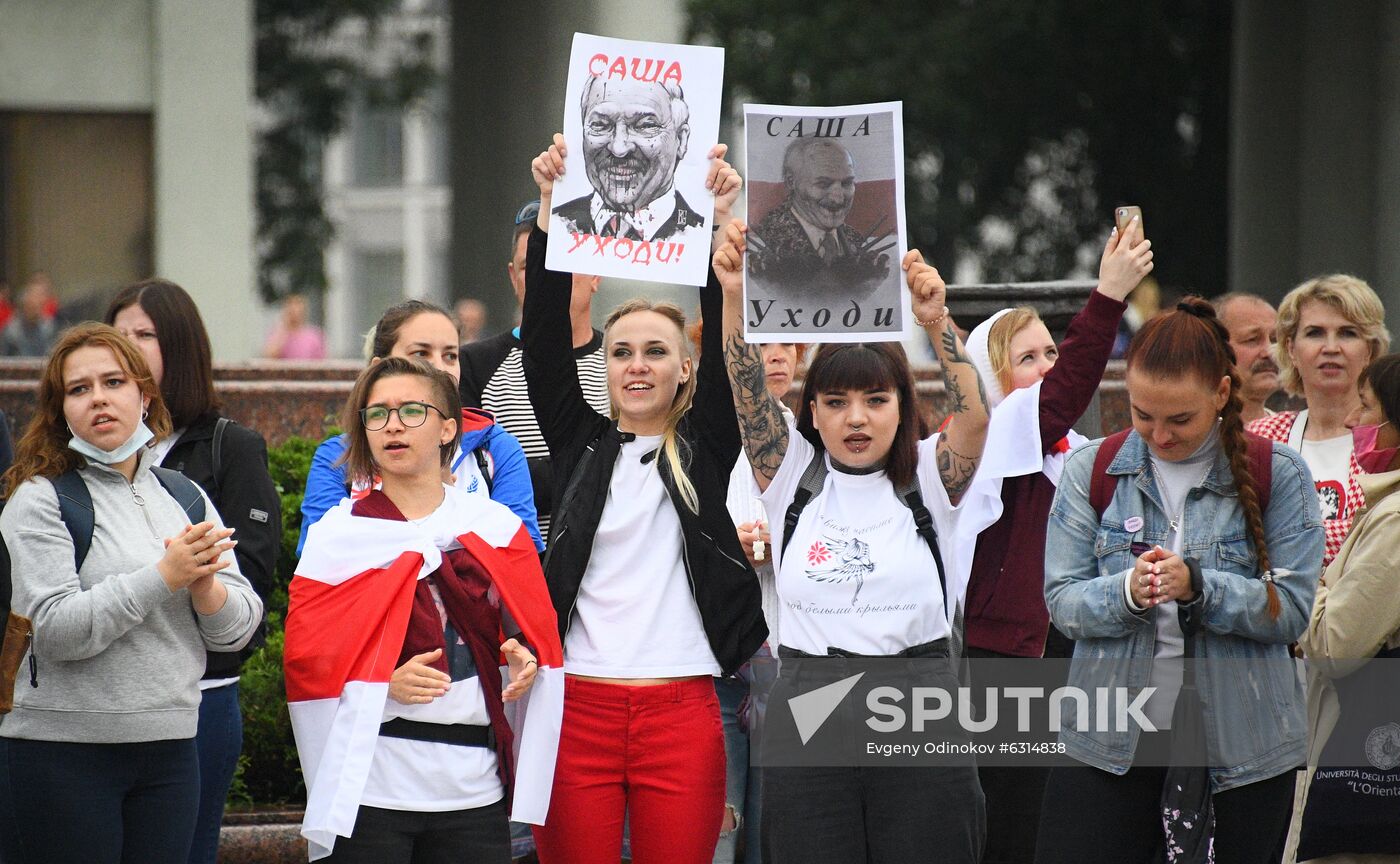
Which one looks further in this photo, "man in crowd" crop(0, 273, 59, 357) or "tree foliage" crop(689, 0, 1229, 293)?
"tree foliage" crop(689, 0, 1229, 293)

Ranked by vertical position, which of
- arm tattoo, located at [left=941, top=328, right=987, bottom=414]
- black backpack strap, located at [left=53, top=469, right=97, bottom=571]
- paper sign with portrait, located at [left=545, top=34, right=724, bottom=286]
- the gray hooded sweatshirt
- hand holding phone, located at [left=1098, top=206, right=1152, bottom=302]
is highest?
paper sign with portrait, located at [left=545, top=34, right=724, bottom=286]

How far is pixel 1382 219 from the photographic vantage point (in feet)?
48.6

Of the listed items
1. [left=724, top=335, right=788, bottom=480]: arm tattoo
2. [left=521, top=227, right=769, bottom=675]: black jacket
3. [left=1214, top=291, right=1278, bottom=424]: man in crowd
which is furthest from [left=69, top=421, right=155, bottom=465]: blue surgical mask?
[left=1214, top=291, right=1278, bottom=424]: man in crowd

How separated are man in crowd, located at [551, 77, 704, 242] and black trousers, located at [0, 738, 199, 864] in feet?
6.58

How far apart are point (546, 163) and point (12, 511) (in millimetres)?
1840

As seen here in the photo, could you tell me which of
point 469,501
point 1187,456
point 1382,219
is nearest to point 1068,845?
point 1187,456

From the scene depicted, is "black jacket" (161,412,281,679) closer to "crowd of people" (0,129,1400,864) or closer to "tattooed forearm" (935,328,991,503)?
A: "crowd of people" (0,129,1400,864)

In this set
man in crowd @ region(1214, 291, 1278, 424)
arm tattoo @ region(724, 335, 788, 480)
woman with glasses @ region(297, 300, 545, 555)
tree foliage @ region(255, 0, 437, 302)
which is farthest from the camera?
tree foliage @ region(255, 0, 437, 302)

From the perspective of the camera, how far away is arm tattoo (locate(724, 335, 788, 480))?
508cm

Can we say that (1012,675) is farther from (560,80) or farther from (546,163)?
(560,80)

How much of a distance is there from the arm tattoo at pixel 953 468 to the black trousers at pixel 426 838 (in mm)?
1586

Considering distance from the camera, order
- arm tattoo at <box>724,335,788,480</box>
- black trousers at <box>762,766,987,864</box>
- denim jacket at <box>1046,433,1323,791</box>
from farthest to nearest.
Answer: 1. arm tattoo at <box>724,335,788,480</box>
2. black trousers at <box>762,766,987,864</box>
3. denim jacket at <box>1046,433,1323,791</box>

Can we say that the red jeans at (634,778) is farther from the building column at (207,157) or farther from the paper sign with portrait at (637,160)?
the building column at (207,157)

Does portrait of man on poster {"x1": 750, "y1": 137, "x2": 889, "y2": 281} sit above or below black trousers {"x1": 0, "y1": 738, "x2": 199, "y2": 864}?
above
